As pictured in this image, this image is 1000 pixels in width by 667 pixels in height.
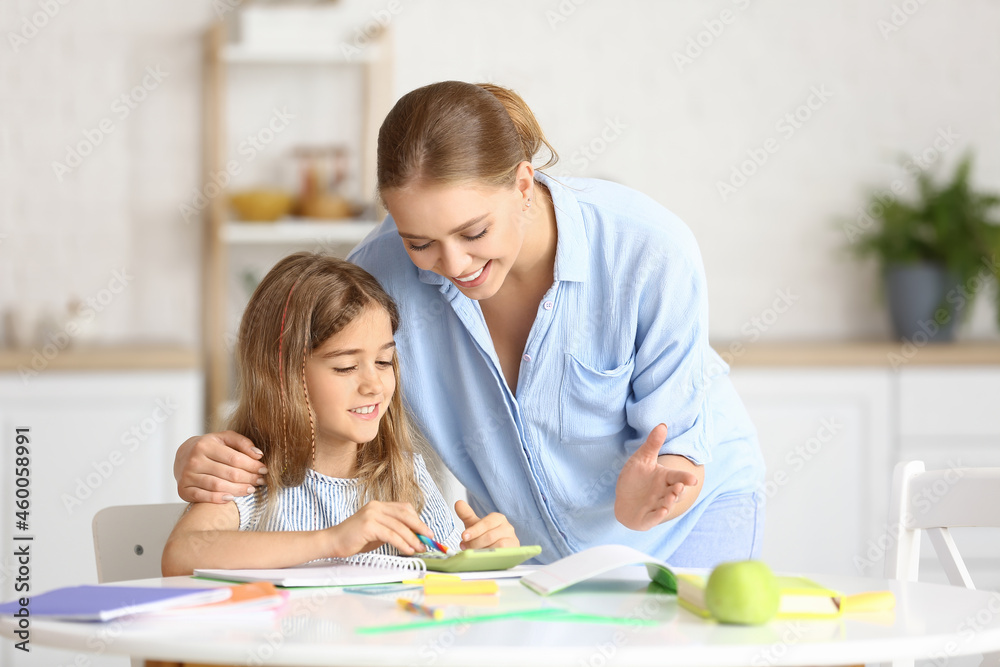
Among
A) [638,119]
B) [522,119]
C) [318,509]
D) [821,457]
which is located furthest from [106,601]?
[638,119]

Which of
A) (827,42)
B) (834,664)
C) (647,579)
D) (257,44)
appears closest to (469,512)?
(647,579)

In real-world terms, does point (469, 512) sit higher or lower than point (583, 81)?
lower

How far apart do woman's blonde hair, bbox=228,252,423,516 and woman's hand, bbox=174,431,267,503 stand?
46mm

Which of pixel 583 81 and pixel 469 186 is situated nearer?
pixel 469 186

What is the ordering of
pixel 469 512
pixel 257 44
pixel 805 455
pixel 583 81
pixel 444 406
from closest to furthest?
1. pixel 469 512
2. pixel 444 406
3. pixel 805 455
4. pixel 257 44
5. pixel 583 81

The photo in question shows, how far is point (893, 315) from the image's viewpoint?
3.15 meters

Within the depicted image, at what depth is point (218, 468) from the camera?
1.29 m

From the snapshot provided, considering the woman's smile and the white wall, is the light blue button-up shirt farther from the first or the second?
the white wall

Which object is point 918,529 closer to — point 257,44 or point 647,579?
point 647,579

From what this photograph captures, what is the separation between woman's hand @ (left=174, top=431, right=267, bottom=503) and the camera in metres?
1.28

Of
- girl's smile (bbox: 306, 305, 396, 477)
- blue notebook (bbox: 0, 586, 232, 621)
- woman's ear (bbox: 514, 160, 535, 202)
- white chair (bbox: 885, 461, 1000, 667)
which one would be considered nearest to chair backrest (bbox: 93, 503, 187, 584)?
girl's smile (bbox: 306, 305, 396, 477)

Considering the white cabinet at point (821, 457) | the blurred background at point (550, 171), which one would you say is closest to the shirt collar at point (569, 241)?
the blurred background at point (550, 171)

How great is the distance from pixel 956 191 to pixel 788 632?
8.46 ft

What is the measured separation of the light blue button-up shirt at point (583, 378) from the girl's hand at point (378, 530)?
0.36 m
